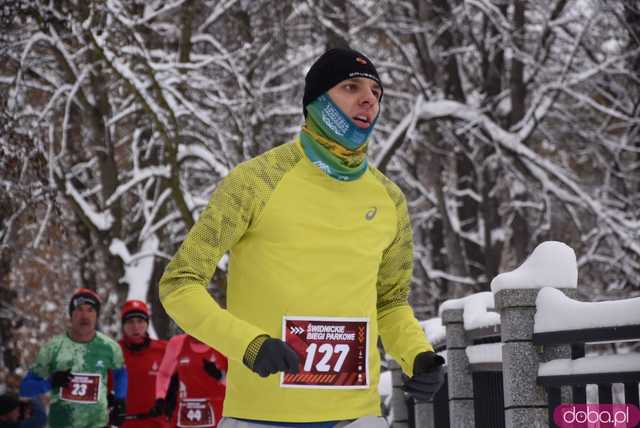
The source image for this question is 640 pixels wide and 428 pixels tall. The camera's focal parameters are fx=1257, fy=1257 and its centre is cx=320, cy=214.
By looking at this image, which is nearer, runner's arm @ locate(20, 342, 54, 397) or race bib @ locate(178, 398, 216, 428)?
runner's arm @ locate(20, 342, 54, 397)

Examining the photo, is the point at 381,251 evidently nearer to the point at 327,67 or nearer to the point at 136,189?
the point at 327,67

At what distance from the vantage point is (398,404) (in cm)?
1142

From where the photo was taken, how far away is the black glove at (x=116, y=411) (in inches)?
438

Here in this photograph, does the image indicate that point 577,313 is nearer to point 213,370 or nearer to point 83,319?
point 83,319

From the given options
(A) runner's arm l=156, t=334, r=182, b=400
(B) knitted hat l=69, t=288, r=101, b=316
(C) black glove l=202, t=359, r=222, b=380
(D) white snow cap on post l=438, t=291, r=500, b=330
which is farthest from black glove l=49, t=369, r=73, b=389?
(D) white snow cap on post l=438, t=291, r=500, b=330

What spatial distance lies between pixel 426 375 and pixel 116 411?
7.50m

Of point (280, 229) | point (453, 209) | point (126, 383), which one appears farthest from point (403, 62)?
point (280, 229)

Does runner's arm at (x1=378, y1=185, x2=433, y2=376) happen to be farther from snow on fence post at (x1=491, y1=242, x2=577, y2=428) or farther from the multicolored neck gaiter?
snow on fence post at (x1=491, y1=242, x2=577, y2=428)

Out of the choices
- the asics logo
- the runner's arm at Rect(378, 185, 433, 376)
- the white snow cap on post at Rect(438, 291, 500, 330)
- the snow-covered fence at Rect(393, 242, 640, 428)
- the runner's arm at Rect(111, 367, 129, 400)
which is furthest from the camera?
the runner's arm at Rect(111, 367, 129, 400)

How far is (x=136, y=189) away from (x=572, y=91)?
7879 mm

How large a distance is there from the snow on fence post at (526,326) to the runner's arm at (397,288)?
2.30 m

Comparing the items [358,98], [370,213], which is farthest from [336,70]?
[370,213]

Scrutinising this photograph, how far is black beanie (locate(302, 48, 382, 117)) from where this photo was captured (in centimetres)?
421

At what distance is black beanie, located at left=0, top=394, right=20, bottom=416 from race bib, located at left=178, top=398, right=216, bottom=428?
1492 millimetres
